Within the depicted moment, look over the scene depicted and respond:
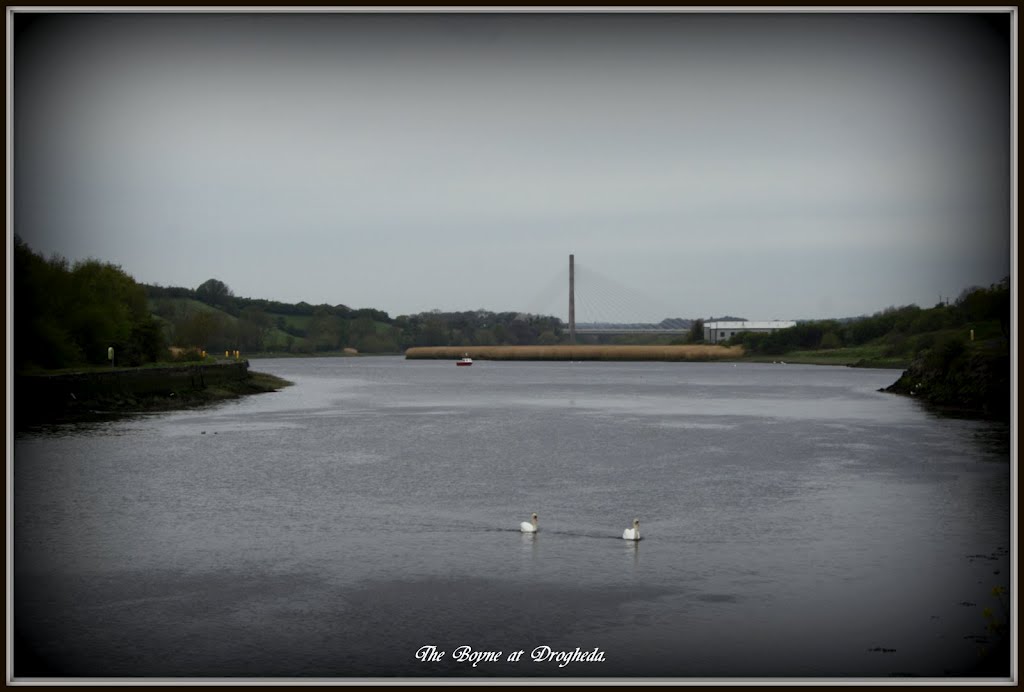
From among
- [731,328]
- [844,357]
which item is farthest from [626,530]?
[731,328]

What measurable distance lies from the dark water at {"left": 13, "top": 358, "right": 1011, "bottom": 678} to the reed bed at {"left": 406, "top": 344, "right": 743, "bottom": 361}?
100600 millimetres

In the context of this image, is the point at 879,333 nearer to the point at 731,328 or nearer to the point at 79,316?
the point at 731,328

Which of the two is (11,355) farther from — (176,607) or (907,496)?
(907,496)

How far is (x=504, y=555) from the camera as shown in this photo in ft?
47.5

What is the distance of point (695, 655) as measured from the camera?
10070 mm

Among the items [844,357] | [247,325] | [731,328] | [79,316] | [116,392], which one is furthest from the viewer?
[731,328]

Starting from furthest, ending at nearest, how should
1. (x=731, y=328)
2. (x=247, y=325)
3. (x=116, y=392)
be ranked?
1. (x=731, y=328)
2. (x=247, y=325)
3. (x=116, y=392)

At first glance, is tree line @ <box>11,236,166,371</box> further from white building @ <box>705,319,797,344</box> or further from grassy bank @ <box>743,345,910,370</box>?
white building @ <box>705,319,797,344</box>

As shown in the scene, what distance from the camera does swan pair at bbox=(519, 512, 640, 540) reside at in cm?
1525

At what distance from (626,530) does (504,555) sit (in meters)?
2.10

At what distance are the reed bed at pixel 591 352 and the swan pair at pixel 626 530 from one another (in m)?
115

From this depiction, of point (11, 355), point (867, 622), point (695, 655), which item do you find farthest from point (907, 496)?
point (11, 355)

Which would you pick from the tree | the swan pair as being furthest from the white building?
the swan pair

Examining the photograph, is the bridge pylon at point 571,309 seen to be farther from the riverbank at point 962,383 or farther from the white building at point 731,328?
the riverbank at point 962,383
